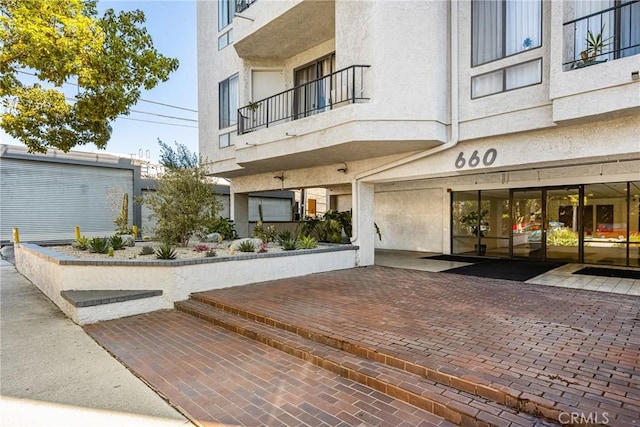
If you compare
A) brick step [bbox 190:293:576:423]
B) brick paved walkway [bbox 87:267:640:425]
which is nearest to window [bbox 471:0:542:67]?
brick paved walkway [bbox 87:267:640:425]

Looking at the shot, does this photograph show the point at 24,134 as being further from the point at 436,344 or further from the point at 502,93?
the point at 502,93

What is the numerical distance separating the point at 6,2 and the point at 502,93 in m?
10.0

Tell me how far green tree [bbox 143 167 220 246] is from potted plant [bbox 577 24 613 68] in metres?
8.80

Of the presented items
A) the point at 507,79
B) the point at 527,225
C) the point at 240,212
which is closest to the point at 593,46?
the point at 507,79

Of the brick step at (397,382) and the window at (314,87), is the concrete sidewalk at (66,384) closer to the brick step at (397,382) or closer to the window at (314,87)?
the brick step at (397,382)

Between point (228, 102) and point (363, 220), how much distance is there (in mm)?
7324

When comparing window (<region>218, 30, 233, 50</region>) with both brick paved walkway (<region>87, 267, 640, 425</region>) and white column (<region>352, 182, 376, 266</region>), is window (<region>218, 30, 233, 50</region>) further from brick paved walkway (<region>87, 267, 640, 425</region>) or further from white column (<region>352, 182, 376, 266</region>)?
brick paved walkway (<region>87, 267, 640, 425</region>)

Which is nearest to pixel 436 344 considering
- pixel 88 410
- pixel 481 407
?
pixel 481 407

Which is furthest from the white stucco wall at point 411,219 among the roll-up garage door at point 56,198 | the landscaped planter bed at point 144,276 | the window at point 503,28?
the roll-up garage door at point 56,198

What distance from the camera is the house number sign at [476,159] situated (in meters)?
7.66

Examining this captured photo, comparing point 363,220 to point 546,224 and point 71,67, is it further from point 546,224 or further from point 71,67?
point 71,67

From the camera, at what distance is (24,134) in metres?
7.87

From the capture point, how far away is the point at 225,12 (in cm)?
1327

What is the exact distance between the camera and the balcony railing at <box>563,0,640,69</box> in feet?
20.6
